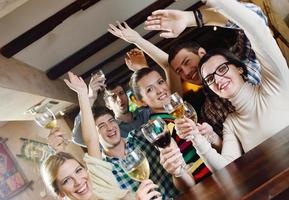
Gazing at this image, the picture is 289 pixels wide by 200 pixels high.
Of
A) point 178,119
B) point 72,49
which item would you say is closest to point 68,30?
point 72,49

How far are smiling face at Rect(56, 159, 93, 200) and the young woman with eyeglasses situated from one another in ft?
1.66

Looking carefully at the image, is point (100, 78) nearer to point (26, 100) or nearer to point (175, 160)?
point (175, 160)

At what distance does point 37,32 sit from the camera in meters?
3.94

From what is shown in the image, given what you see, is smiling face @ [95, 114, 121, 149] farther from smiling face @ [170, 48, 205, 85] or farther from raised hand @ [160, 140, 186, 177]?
raised hand @ [160, 140, 186, 177]

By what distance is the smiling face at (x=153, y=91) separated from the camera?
2.28 meters

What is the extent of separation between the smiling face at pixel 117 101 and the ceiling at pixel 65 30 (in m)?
1.04

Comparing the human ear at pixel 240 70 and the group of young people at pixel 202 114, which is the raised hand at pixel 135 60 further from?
the human ear at pixel 240 70

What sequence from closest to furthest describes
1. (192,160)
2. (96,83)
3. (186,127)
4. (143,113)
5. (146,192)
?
(146,192), (186,127), (192,160), (96,83), (143,113)

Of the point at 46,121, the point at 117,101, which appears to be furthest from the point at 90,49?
the point at 46,121

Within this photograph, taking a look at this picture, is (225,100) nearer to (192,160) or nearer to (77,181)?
(192,160)

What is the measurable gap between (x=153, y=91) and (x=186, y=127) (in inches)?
25.7

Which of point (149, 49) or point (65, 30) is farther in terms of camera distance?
point (65, 30)

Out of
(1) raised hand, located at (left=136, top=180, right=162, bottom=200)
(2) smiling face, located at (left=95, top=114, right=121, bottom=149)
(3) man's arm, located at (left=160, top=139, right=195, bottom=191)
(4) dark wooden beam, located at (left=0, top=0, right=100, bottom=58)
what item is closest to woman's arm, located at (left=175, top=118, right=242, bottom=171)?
(3) man's arm, located at (left=160, top=139, right=195, bottom=191)

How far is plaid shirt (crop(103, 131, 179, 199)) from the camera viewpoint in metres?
2.20
